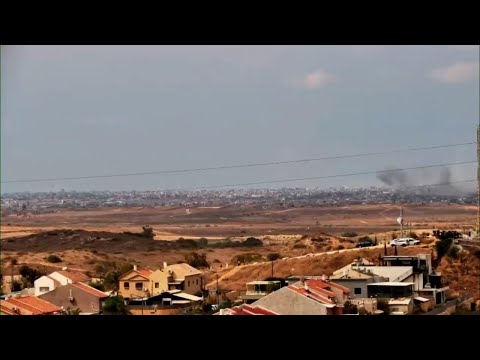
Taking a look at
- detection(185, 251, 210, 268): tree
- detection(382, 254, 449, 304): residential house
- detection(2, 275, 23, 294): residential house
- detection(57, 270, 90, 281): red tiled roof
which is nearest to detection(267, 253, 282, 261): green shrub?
detection(185, 251, 210, 268): tree

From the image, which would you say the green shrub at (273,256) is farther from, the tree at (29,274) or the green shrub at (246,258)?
the tree at (29,274)

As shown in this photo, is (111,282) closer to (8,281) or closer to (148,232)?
(8,281)

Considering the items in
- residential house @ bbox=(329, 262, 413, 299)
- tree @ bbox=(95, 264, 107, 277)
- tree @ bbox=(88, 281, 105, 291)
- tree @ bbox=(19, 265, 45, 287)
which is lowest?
tree @ bbox=(95, 264, 107, 277)

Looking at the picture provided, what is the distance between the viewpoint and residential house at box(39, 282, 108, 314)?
813cm

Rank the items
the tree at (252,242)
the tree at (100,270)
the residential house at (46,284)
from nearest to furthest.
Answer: the residential house at (46,284) < the tree at (100,270) < the tree at (252,242)

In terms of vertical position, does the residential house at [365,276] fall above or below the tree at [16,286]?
above

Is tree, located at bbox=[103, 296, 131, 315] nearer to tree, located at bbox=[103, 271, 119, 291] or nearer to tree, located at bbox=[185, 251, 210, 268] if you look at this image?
tree, located at bbox=[103, 271, 119, 291]

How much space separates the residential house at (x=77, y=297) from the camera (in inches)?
320

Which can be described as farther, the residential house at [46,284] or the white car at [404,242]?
the white car at [404,242]

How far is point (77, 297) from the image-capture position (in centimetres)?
868

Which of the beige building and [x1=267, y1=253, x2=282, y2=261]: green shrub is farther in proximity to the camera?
[x1=267, y1=253, x2=282, y2=261]: green shrub

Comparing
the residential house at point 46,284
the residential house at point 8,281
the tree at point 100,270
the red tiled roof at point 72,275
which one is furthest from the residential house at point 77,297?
the tree at point 100,270

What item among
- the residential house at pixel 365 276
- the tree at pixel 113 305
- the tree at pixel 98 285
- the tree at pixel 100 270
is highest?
the tree at pixel 113 305
